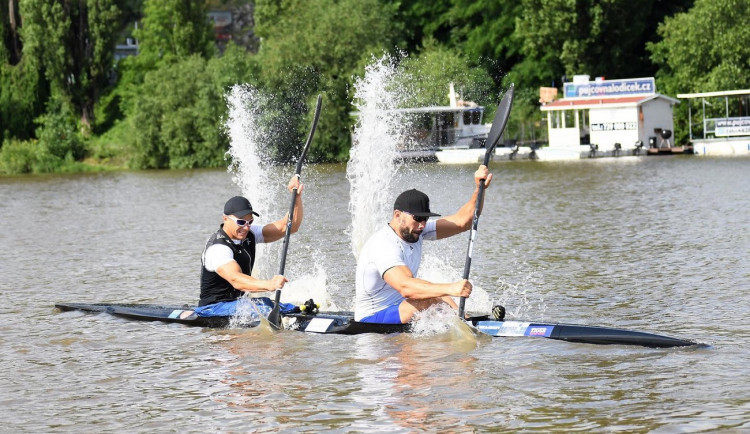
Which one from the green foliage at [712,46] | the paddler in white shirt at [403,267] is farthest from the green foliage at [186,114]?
the paddler in white shirt at [403,267]

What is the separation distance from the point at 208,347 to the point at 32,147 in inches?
2389

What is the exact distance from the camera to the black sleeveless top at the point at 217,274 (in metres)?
13.3

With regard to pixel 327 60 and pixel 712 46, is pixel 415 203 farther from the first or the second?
pixel 327 60

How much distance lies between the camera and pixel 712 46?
199 ft

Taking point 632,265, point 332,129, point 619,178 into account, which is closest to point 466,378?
point 632,265

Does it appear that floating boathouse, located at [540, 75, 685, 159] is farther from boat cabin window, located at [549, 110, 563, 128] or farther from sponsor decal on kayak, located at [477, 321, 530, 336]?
sponsor decal on kayak, located at [477, 321, 530, 336]

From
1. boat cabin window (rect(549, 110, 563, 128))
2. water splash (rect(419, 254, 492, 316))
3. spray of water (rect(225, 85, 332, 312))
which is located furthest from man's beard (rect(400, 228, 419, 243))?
boat cabin window (rect(549, 110, 563, 128))

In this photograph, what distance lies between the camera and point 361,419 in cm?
934

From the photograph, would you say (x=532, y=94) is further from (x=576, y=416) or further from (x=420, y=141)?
(x=576, y=416)

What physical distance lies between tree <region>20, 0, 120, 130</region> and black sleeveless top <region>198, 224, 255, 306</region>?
61.4 metres

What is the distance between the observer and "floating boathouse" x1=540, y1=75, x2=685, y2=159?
2307 inches

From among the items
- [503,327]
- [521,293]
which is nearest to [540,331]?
[503,327]

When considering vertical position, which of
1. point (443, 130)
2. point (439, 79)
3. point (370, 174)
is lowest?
point (370, 174)

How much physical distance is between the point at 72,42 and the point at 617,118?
3562cm
